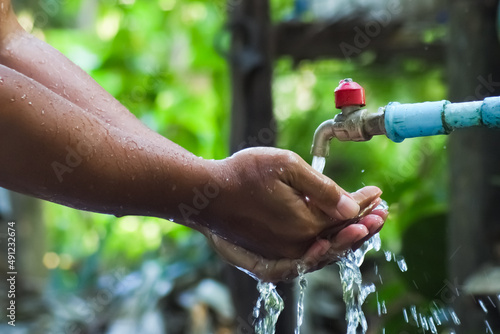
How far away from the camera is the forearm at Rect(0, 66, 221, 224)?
108cm

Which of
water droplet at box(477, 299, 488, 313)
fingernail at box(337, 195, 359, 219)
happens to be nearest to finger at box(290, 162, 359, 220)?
fingernail at box(337, 195, 359, 219)

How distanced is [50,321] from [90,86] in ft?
8.51

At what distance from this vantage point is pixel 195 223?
4.43ft

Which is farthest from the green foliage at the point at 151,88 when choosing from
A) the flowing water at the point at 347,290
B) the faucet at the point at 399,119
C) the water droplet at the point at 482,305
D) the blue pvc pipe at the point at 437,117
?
the blue pvc pipe at the point at 437,117

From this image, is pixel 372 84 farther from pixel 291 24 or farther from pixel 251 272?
pixel 251 272

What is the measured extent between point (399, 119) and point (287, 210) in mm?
254

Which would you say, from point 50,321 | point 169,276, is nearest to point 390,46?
point 169,276

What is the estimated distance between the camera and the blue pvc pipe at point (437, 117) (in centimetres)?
111

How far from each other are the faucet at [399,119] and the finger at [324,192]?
13cm

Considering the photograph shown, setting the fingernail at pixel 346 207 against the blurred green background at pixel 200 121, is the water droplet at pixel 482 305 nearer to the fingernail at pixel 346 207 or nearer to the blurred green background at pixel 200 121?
the blurred green background at pixel 200 121

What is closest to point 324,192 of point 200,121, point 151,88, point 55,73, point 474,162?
point 55,73

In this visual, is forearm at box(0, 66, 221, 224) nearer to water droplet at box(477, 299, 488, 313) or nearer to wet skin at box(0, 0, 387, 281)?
wet skin at box(0, 0, 387, 281)

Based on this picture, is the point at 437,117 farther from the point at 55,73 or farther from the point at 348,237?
the point at 55,73

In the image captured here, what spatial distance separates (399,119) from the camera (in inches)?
46.8
